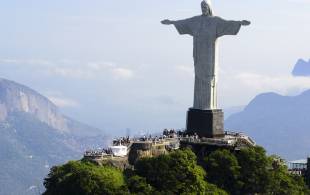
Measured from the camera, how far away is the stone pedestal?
5175cm

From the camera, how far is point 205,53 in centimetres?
5338

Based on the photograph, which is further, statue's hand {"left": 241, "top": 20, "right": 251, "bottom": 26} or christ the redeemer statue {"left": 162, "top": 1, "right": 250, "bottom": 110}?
christ the redeemer statue {"left": 162, "top": 1, "right": 250, "bottom": 110}

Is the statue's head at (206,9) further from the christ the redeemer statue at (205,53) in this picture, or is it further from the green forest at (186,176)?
the green forest at (186,176)

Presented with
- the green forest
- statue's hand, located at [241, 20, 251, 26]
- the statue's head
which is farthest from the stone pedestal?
the statue's head

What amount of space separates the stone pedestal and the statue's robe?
681 mm

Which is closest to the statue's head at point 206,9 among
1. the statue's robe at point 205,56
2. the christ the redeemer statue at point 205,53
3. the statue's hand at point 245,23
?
the christ the redeemer statue at point 205,53

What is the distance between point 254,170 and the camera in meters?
44.1

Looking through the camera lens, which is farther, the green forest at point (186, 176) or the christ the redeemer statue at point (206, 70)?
the christ the redeemer statue at point (206, 70)

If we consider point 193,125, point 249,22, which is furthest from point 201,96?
point 249,22

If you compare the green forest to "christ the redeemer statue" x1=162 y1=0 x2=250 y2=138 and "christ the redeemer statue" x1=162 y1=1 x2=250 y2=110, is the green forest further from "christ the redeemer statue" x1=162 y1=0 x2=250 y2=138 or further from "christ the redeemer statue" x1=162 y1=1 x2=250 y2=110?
"christ the redeemer statue" x1=162 y1=1 x2=250 y2=110

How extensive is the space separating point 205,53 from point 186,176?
15.1 meters

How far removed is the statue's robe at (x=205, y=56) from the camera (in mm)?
52869

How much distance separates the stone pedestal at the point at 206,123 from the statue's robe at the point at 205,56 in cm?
68

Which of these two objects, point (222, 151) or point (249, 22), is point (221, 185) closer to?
point (222, 151)
